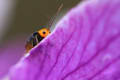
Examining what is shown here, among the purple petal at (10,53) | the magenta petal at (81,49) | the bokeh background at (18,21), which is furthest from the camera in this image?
the bokeh background at (18,21)

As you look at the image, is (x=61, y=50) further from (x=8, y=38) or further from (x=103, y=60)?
(x=8, y=38)

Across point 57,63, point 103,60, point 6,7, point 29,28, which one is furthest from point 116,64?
point 29,28

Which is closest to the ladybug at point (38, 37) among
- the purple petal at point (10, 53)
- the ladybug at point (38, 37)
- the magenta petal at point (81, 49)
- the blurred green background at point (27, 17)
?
the ladybug at point (38, 37)

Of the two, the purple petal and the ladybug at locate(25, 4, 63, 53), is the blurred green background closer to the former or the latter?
the purple petal

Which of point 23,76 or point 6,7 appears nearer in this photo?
point 23,76

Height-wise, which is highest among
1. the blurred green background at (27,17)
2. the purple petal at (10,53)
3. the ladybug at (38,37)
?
the blurred green background at (27,17)

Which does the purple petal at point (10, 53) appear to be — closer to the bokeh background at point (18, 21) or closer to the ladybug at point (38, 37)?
the bokeh background at point (18, 21)

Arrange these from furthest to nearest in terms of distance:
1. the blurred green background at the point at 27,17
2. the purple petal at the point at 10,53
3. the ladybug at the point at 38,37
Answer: the blurred green background at the point at 27,17
the purple petal at the point at 10,53
the ladybug at the point at 38,37

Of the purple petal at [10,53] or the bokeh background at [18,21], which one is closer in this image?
the purple petal at [10,53]
